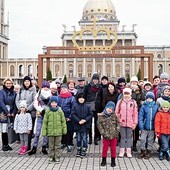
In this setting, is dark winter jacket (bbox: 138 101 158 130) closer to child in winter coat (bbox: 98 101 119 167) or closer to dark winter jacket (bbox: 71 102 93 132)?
child in winter coat (bbox: 98 101 119 167)

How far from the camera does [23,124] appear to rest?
28.2ft

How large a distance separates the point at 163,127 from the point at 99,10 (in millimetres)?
71920

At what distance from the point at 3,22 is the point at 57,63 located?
1410 cm

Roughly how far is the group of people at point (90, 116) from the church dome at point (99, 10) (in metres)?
70.1

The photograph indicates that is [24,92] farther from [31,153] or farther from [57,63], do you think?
[57,63]

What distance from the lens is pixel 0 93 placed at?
8.90 m

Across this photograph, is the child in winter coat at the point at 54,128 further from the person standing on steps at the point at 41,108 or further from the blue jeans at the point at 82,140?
the person standing on steps at the point at 41,108

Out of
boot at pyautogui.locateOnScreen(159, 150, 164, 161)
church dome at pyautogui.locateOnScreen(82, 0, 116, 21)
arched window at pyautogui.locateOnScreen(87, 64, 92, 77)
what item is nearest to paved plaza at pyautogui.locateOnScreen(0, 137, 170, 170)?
boot at pyautogui.locateOnScreen(159, 150, 164, 161)

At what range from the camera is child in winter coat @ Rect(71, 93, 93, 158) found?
325 inches

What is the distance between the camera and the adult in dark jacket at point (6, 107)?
29.1 ft

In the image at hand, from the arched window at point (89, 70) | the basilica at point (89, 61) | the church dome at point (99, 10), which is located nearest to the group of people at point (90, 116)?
the basilica at point (89, 61)

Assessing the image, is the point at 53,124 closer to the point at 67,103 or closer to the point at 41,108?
the point at 41,108

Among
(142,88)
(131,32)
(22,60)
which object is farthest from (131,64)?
(142,88)

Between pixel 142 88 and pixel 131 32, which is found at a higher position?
pixel 131 32
